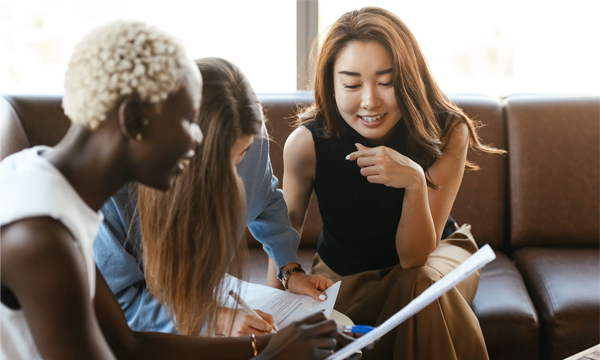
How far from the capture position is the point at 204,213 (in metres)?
1.04

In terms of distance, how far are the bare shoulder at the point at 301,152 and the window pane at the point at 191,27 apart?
103cm

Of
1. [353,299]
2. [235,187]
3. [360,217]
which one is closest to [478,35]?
[360,217]

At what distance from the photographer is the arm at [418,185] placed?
5.11 ft

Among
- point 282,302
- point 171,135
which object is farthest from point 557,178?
point 171,135

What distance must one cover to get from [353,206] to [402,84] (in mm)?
421

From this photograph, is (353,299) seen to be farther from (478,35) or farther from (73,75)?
(478,35)

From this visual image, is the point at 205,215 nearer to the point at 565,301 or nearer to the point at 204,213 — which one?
the point at 204,213

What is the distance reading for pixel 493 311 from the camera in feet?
5.86

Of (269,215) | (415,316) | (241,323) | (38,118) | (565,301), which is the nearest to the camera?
(241,323)

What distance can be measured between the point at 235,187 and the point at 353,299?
2.40ft

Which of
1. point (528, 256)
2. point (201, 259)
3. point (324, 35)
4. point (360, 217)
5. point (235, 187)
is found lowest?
point (528, 256)

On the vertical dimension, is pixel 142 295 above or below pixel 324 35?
below

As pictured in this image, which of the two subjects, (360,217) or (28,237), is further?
(360,217)

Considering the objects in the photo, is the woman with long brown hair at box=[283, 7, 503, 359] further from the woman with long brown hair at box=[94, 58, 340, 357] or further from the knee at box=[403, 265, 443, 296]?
the woman with long brown hair at box=[94, 58, 340, 357]
